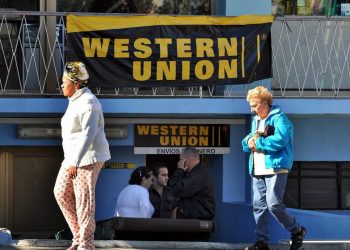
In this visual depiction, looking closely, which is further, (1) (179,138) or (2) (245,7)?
A: (1) (179,138)

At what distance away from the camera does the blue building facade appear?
10.4 m

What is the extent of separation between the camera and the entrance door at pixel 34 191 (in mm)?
11430

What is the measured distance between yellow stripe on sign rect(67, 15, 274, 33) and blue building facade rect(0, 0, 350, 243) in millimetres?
709

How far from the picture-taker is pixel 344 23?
37.3 feet

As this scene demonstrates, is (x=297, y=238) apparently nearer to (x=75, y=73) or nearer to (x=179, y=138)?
(x=75, y=73)

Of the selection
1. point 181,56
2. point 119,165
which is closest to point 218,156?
point 119,165

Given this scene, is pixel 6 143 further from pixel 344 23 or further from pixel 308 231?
pixel 344 23

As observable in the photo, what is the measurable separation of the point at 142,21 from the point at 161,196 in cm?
220

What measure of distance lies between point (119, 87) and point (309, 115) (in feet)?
8.30

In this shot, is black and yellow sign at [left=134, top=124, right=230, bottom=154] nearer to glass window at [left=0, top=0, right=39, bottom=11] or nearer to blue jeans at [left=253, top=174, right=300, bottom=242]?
glass window at [left=0, top=0, right=39, bottom=11]

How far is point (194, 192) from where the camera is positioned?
371 inches

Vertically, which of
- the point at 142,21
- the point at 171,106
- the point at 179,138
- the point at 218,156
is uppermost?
the point at 142,21

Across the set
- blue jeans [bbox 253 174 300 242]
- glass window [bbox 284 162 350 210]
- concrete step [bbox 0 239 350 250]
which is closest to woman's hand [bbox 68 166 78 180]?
concrete step [bbox 0 239 350 250]

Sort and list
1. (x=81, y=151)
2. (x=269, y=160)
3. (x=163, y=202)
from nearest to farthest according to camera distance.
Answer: (x=81, y=151) → (x=269, y=160) → (x=163, y=202)
